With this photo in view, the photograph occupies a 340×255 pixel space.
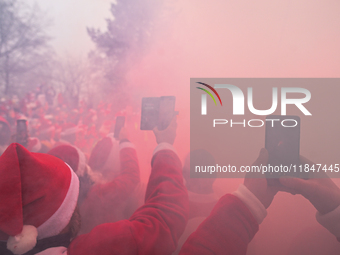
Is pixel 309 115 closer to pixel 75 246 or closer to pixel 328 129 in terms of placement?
pixel 328 129

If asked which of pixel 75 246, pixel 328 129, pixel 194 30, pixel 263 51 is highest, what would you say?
pixel 194 30

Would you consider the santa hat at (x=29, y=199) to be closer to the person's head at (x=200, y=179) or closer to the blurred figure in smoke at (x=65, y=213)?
the blurred figure in smoke at (x=65, y=213)

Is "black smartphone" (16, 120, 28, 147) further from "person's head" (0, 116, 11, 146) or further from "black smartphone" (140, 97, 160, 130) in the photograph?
"black smartphone" (140, 97, 160, 130)

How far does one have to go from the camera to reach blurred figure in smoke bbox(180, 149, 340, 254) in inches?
34.0

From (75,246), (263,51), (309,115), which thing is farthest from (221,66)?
(75,246)

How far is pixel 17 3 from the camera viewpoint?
1029 millimetres

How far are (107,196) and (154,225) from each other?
27 cm

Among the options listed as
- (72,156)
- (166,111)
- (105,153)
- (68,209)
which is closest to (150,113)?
(166,111)

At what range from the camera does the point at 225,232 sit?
34.2 inches

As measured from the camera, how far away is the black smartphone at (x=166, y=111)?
0.99 metres

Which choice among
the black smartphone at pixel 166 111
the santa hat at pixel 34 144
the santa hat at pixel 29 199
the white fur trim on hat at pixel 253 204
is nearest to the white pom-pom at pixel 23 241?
the santa hat at pixel 29 199

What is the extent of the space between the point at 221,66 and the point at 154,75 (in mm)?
332

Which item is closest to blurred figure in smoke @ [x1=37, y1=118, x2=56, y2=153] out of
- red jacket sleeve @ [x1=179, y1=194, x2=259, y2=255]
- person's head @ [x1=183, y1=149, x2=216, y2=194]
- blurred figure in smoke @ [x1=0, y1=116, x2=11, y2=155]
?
blurred figure in smoke @ [x1=0, y1=116, x2=11, y2=155]

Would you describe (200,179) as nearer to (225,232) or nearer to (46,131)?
(225,232)
